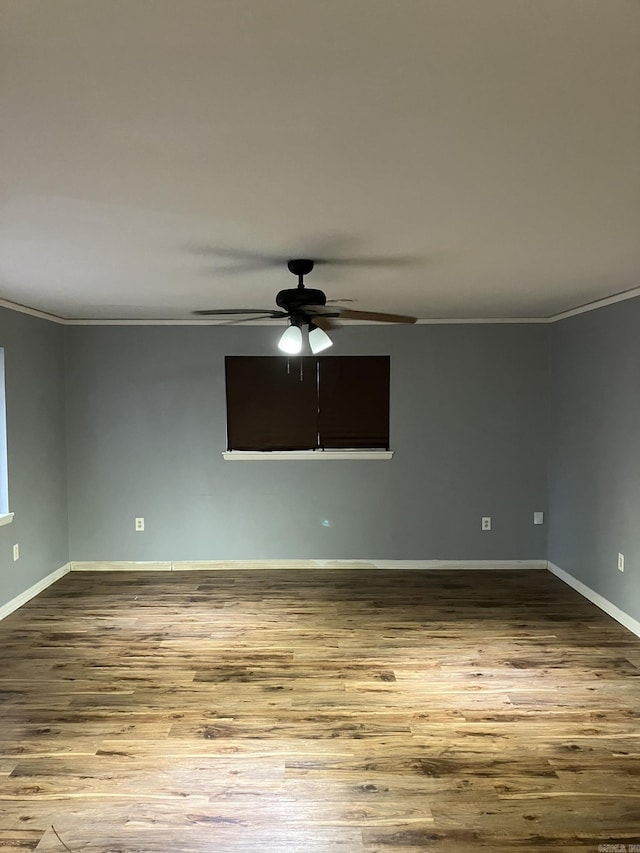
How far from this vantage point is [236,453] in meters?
5.04

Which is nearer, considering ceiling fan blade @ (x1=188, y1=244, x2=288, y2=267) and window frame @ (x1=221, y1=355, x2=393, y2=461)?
ceiling fan blade @ (x1=188, y1=244, x2=288, y2=267)

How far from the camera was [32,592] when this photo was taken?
14.5ft

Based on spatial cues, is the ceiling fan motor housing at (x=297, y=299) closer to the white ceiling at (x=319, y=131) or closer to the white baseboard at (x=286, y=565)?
the white ceiling at (x=319, y=131)

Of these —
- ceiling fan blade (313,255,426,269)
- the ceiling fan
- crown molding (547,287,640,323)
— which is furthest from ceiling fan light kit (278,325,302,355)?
crown molding (547,287,640,323)

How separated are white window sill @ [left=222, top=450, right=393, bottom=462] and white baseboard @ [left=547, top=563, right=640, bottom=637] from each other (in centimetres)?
173

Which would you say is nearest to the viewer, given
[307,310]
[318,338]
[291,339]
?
[307,310]

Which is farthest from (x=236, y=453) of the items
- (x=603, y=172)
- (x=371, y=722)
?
(x=603, y=172)

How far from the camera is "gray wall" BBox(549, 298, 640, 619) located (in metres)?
3.74

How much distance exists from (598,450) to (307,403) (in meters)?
2.37

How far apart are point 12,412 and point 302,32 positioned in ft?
12.6

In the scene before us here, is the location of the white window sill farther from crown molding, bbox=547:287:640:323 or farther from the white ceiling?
the white ceiling

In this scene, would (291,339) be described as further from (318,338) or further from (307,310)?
(307,310)

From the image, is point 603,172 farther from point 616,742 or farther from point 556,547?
point 556,547

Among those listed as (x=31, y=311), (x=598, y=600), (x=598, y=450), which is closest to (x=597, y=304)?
(x=598, y=450)
